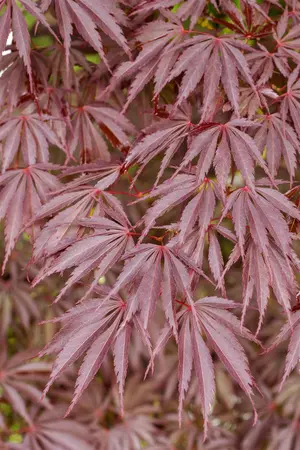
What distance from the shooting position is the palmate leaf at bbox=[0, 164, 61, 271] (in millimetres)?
953

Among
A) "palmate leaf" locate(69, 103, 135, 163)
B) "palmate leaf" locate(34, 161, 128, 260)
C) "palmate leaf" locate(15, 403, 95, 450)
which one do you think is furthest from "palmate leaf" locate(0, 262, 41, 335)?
"palmate leaf" locate(34, 161, 128, 260)

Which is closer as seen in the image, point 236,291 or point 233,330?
point 233,330

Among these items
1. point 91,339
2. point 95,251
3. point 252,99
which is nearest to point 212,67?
point 252,99

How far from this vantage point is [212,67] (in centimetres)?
86

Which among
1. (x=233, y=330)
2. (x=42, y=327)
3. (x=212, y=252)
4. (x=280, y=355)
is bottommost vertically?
(x=280, y=355)

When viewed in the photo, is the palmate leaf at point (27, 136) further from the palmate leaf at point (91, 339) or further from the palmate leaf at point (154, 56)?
the palmate leaf at point (91, 339)

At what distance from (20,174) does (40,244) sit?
16cm

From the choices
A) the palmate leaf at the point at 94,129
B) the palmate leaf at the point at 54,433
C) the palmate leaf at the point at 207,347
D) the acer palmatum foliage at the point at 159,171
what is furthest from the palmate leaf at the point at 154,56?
the palmate leaf at the point at 54,433

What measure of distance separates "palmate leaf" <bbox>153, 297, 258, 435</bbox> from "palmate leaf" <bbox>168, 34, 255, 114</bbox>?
0.28 meters

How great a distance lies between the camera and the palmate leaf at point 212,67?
0.84m

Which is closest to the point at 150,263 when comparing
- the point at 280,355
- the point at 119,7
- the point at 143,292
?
the point at 143,292

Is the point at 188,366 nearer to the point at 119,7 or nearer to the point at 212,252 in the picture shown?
the point at 212,252

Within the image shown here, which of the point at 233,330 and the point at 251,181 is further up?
the point at 251,181

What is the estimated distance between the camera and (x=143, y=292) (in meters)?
0.77
